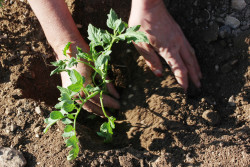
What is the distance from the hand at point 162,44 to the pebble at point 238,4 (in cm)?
54

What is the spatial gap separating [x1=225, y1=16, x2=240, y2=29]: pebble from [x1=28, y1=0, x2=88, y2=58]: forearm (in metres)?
1.18

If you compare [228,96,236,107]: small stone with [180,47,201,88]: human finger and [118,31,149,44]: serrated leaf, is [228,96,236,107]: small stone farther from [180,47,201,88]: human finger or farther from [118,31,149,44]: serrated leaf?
[118,31,149,44]: serrated leaf

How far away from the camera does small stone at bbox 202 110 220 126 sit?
1.95 meters

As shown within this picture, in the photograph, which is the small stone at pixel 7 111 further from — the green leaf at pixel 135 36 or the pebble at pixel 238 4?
the pebble at pixel 238 4

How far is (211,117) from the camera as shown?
1.96 meters

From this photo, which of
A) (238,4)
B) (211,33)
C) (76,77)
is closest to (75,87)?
(76,77)

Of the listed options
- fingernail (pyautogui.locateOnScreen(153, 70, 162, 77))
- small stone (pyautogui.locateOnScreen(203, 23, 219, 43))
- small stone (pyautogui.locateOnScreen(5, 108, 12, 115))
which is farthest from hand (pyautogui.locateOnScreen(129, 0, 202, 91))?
small stone (pyautogui.locateOnScreen(5, 108, 12, 115))

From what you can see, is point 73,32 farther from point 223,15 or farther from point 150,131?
point 223,15

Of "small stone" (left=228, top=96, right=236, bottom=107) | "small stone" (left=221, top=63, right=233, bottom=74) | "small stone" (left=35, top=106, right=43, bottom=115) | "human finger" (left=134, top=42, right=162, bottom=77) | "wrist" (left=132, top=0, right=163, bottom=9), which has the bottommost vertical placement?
"small stone" (left=228, top=96, right=236, bottom=107)

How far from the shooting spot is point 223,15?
2.41m

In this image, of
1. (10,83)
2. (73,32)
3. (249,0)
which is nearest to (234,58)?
(249,0)

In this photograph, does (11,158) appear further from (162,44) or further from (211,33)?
(211,33)

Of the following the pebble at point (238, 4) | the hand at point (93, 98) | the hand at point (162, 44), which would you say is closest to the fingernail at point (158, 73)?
the hand at point (162, 44)

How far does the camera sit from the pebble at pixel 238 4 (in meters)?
2.39
